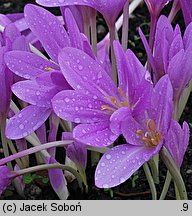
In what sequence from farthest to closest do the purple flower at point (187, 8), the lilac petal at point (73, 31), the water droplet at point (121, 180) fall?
the purple flower at point (187, 8) < the lilac petal at point (73, 31) < the water droplet at point (121, 180)

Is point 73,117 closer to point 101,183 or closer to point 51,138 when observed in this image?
point 101,183

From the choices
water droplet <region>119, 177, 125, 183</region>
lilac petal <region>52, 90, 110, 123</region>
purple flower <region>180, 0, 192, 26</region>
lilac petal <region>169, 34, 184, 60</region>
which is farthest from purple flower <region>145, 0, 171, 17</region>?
water droplet <region>119, 177, 125, 183</region>

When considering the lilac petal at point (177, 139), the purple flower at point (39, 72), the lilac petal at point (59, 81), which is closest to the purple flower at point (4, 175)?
the purple flower at point (39, 72)

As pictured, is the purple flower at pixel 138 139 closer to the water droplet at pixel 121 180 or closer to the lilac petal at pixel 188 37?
the water droplet at pixel 121 180

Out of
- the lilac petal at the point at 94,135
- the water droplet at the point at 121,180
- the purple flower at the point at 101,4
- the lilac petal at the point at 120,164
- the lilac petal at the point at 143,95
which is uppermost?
the purple flower at the point at 101,4

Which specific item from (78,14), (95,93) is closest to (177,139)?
(95,93)

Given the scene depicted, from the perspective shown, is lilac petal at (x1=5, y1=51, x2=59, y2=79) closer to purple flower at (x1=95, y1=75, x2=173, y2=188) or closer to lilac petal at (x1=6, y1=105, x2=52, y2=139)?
lilac petal at (x1=6, y1=105, x2=52, y2=139)

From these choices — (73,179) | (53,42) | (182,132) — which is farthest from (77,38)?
(73,179)
